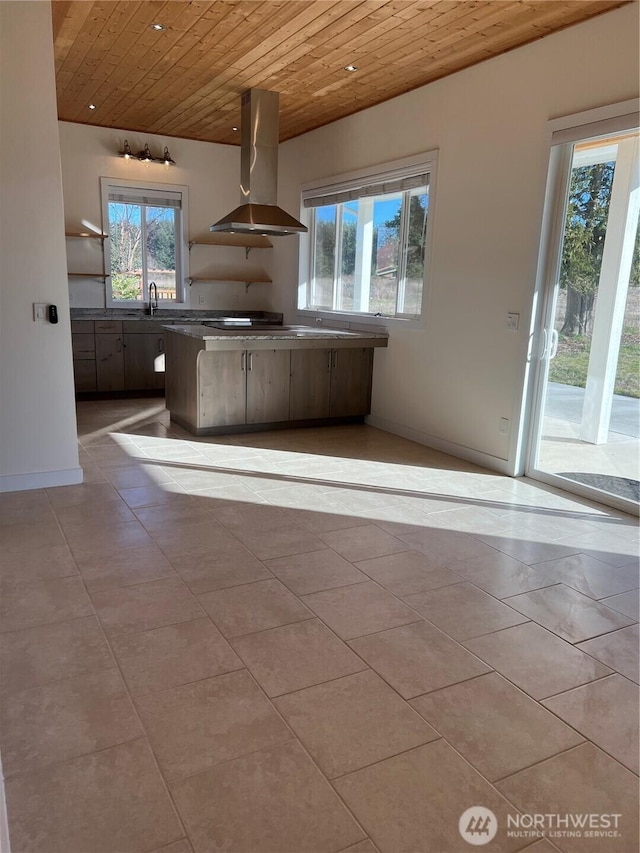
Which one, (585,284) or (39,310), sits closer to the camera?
(39,310)

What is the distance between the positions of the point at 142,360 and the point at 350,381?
2.44 metres

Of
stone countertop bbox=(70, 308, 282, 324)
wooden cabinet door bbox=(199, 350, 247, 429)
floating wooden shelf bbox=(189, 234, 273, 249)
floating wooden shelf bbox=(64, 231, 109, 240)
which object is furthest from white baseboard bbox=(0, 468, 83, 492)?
floating wooden shelf bbox=(189, 234, 273, 249)

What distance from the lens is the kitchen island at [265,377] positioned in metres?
5.16

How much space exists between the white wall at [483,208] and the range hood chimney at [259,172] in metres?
0.86

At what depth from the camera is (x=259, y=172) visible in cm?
557

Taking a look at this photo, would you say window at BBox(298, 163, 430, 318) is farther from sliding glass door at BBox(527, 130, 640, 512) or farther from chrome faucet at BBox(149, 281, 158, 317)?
chrome faucet at BBox(149, 281, 158, 317)

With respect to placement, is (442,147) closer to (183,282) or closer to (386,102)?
(386,102)

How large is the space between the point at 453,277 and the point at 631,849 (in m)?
3.96

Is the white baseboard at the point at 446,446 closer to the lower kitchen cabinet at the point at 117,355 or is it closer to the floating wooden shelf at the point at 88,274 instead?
the lower kitchen cabinet at the point at 117,355

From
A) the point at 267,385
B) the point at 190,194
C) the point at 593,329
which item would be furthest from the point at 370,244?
the point at 593,329

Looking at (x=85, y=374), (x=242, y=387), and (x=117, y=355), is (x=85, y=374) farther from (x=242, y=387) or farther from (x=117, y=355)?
(x=242, y=387)

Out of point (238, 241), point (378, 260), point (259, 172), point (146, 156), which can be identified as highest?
point (146, 156)

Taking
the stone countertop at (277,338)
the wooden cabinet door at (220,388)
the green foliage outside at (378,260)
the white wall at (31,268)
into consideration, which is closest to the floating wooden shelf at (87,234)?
the stone countertop at (277,338)

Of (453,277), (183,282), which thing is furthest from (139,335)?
(453,277)
